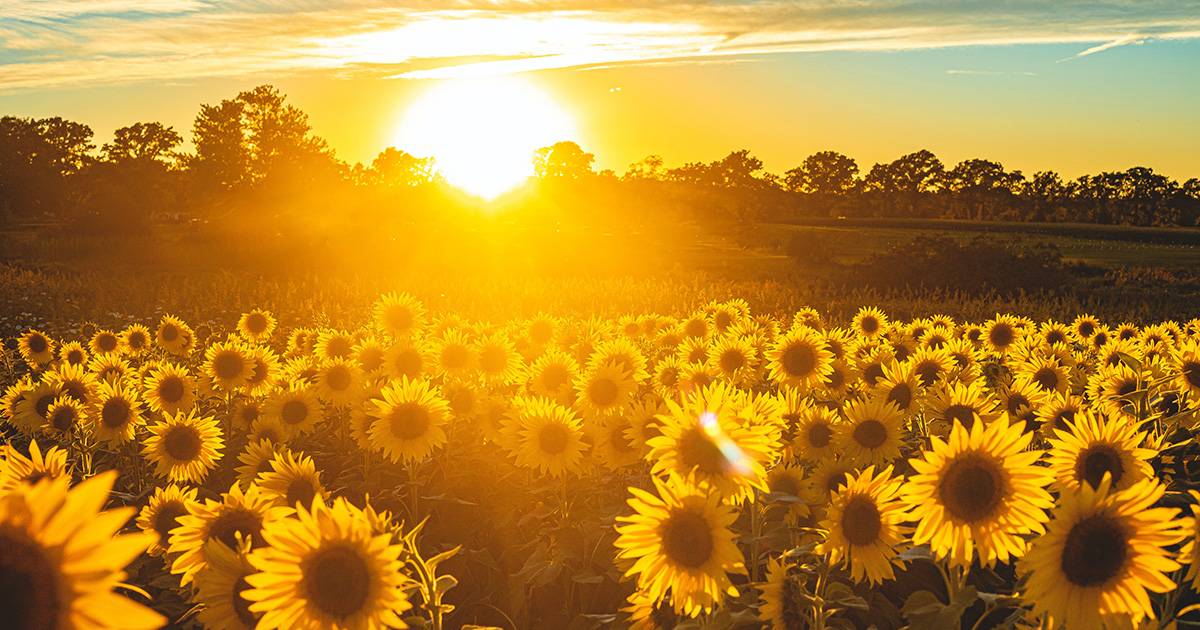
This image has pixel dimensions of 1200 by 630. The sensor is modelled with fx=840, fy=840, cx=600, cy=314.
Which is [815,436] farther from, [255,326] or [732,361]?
[255,326]

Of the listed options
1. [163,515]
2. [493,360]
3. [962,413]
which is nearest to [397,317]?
[493,360]

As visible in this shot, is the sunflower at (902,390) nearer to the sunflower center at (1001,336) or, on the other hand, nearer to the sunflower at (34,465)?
the sunflower center at (1001,336)

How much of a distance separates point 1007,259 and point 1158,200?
277ft

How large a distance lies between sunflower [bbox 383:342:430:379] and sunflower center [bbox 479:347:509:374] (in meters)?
0.58

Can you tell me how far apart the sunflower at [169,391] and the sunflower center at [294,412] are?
3.88 feet

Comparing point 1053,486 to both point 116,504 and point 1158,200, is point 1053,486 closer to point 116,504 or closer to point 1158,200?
point 116,504

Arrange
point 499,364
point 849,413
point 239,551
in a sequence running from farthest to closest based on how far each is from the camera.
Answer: point 499,364, point 849,413, point 239,551

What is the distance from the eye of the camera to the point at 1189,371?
511cm

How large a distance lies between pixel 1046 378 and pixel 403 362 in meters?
4.47

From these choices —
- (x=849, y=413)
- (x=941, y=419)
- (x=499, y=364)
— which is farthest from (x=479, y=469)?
(x=941, y=419)

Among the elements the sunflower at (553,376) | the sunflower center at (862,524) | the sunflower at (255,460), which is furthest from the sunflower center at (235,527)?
the sunflower at (553,376)

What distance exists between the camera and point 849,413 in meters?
4.26

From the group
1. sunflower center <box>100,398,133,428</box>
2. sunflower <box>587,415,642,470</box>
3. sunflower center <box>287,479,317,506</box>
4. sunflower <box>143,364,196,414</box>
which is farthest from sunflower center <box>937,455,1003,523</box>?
sunflower <box>143,364,196,414</box>

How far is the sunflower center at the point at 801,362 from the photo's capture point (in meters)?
6.00
